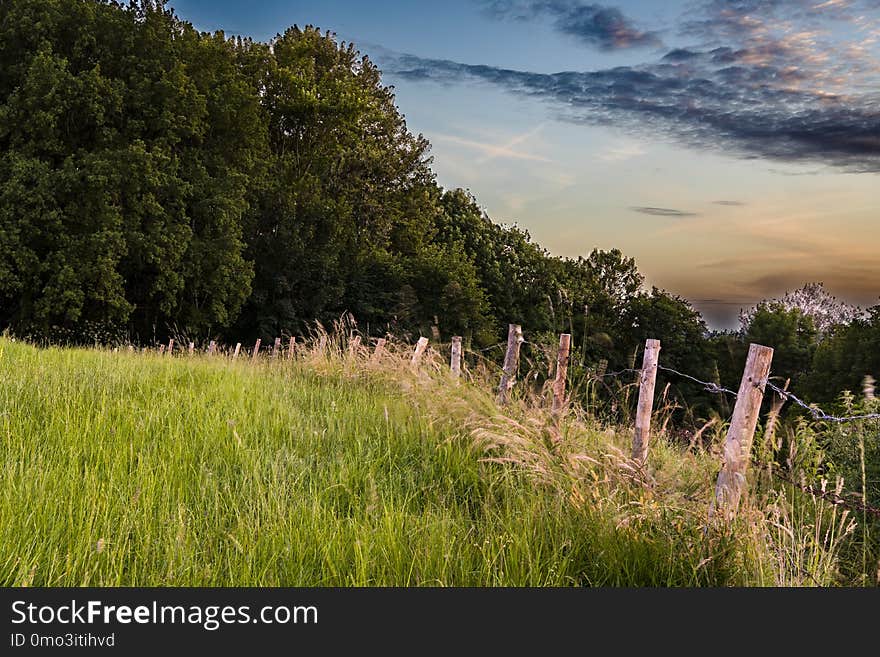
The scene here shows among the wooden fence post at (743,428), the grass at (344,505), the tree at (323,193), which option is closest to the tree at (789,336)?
the tree at (323,193)

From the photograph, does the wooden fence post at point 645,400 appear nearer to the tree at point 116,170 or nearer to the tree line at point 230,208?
the tree line at point 230,208

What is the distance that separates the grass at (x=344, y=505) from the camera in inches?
136

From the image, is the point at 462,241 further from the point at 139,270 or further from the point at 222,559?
the point at 222,559

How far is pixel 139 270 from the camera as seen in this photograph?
23.2 m

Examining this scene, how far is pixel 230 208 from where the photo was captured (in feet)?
79.6

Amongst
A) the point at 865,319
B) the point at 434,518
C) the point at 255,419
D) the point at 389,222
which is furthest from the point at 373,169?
the point at 434,518

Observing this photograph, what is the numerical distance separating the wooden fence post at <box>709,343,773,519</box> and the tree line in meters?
9.98

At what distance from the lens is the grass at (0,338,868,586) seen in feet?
11.3

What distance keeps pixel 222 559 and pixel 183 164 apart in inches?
949

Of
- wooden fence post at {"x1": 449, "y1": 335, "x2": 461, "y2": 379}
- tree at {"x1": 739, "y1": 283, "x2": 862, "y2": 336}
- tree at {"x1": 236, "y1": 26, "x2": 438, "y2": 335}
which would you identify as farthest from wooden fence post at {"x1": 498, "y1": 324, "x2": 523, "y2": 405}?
tree at {"x1": 739, "y1": 283, "x2": 862, "y2": 336}

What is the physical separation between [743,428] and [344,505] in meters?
2.42

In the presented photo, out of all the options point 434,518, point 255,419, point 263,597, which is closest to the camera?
point 263,597

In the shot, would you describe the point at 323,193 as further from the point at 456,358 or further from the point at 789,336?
the point at 789,336

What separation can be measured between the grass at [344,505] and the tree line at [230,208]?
7961mm
